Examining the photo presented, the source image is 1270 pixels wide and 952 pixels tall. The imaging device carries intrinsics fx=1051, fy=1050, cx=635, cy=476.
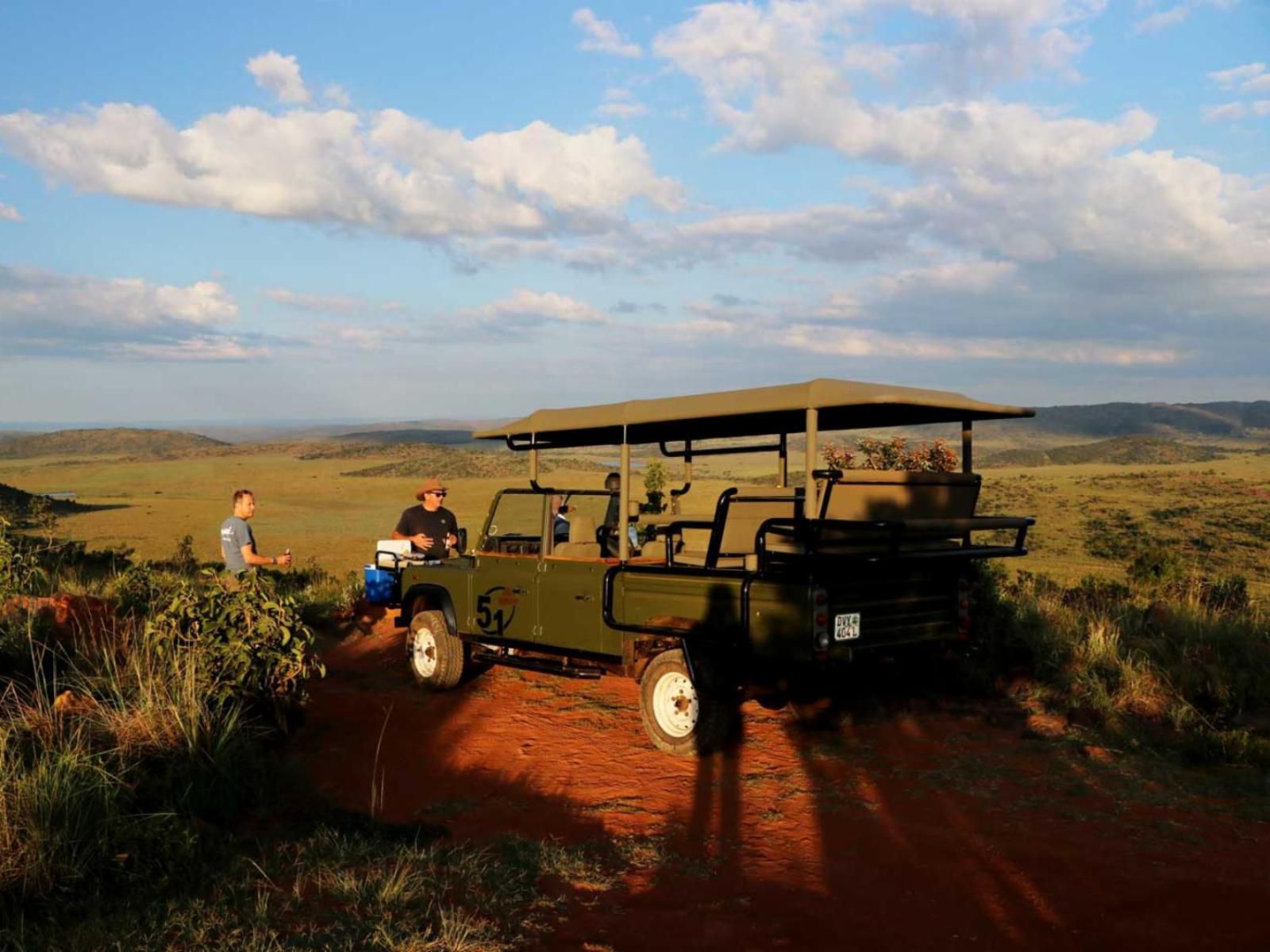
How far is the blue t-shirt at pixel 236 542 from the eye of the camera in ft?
27.4

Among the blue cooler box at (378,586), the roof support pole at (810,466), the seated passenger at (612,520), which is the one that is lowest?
the blue cooler box at (378,586)

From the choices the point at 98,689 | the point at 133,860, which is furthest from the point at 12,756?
the point at 98,689

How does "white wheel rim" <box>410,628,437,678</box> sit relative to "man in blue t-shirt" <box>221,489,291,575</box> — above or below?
below

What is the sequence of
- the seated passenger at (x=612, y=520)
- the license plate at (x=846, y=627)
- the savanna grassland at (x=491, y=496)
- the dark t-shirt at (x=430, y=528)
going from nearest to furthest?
the license plate at (x=846, y=627) → the seated passenger at (x=612, y=520) → the dark t-shirt at (x=430, y=528) → the savanna grassland at (x=491, y=496)

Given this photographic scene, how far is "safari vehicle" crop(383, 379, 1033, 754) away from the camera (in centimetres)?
635

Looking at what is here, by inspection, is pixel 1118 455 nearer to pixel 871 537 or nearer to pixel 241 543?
pixel 871 537

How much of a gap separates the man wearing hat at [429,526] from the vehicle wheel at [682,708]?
396 cm

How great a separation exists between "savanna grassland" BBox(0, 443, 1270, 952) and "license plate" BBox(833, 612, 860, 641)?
1.02 feet

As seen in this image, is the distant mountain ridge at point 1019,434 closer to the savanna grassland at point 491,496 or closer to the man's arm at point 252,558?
the savanna grassland at point 491,496

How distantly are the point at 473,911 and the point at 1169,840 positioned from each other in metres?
3.61

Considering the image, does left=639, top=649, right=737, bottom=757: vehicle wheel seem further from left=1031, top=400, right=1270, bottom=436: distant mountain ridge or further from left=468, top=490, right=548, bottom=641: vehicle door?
left=1031, top=400, right=1270, bottom=436: distant mountain ridge

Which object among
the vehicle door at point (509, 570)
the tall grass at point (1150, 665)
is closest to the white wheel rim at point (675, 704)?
the vehicle door at point (509, 570)

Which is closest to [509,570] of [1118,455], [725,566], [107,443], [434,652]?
[434,652]

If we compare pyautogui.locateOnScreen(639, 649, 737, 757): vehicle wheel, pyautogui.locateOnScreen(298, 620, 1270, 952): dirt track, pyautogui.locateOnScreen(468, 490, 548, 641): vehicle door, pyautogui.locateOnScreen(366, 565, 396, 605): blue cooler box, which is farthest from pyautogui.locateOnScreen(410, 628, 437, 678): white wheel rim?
pyautogui.locateOnScreen(639, 649, 737, 757): vehicle wheel
